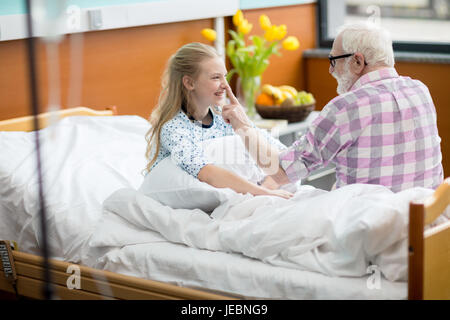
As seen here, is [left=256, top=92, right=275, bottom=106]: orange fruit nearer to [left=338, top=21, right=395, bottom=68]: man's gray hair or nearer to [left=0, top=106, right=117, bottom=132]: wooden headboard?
[left=0, top=106, right=117, bottom=132]: wooden headboard

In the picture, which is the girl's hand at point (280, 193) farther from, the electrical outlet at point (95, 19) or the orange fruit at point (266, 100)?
the orange fruit at point (266, 100)

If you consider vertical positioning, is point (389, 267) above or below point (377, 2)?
below

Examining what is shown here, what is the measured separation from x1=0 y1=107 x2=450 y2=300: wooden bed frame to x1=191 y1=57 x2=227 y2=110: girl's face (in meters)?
0.65

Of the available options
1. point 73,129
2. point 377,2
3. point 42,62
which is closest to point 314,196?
point 73,129

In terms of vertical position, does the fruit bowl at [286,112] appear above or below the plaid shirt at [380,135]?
below

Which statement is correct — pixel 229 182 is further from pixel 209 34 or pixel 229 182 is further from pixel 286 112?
pixel 209 34

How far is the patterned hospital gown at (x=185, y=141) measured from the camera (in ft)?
6.87

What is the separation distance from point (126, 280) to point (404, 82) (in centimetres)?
96

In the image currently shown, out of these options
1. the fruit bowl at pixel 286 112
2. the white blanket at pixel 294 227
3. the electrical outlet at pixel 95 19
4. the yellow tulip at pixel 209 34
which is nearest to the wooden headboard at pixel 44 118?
the electrical outlet at pixel 95 19

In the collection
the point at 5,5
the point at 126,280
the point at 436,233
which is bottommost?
the point at 126,280

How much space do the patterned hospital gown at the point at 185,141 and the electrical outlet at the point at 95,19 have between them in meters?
0.81

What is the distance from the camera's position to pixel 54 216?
2.15 metres

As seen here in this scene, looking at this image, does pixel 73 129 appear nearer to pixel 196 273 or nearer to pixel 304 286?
pixel 196 273
